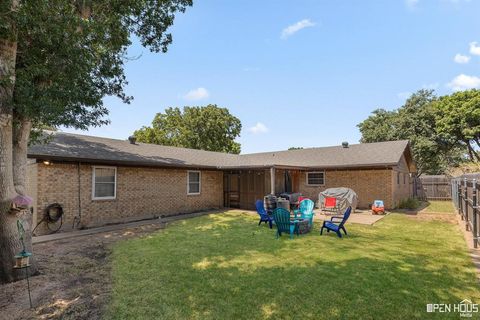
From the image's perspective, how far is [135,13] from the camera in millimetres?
8625

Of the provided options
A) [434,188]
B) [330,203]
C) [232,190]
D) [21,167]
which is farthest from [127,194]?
[434,188]

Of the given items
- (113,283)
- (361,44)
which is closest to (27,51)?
(113,283)

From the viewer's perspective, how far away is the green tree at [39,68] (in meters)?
4.85

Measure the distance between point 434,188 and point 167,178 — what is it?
22326 mm

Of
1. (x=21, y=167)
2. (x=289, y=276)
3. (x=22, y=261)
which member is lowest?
(x=289, y=276)

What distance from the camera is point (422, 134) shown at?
28.0 meters

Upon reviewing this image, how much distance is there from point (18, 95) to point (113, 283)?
4312mm

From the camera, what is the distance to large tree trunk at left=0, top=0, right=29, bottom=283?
15.7 ft

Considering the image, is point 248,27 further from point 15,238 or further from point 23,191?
point 15,238

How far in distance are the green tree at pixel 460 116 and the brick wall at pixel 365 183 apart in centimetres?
1753

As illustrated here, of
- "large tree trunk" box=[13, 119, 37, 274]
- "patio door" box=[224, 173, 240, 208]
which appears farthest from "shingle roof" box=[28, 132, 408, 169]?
"large tree trunk" box=[13, 119, 37, 274]

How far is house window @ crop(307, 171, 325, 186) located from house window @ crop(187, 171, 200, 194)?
26.0ft

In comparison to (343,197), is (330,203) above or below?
below

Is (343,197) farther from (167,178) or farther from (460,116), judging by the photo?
(460,116)
